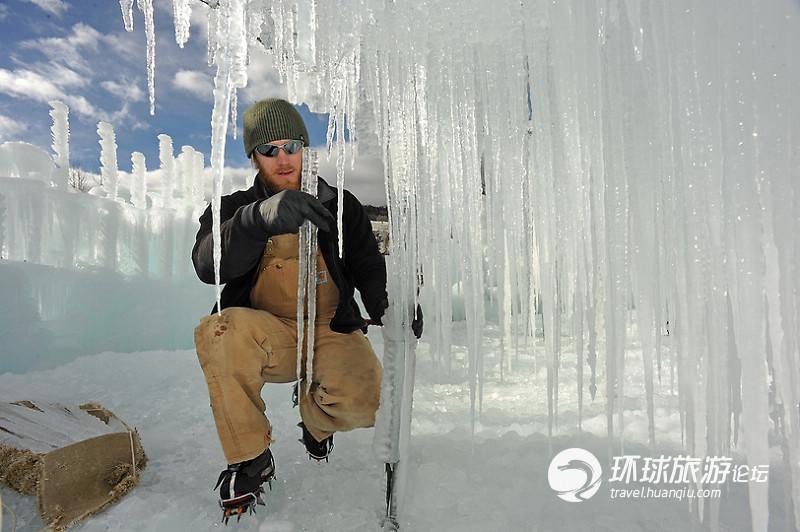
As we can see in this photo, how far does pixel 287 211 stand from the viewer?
1391 millimetres

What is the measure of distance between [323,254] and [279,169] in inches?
16.1

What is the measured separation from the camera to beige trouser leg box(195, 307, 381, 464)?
1.54 m

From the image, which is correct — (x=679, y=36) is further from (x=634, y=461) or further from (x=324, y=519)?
(x=324, y=519)

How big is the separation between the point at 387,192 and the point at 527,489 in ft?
4.16

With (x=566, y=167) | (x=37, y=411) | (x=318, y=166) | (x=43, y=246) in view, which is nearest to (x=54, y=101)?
(x=43, y=246)

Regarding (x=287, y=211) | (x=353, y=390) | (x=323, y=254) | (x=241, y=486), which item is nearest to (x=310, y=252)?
(x=323, y=254)

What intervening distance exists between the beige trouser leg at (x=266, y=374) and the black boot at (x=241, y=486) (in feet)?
0.12

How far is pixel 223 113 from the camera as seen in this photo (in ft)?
4.24

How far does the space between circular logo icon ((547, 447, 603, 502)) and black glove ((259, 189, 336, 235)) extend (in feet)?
4.57

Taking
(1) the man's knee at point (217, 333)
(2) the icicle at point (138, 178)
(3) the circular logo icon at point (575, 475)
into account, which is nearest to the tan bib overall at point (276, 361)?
(1) the man's knee at point (217, 333)

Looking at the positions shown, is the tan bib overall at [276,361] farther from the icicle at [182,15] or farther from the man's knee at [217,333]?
the icicle at [182,15]

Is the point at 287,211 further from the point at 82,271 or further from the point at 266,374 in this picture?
the point at 82,271

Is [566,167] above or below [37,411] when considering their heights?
above

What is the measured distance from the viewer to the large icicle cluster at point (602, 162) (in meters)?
0.96
